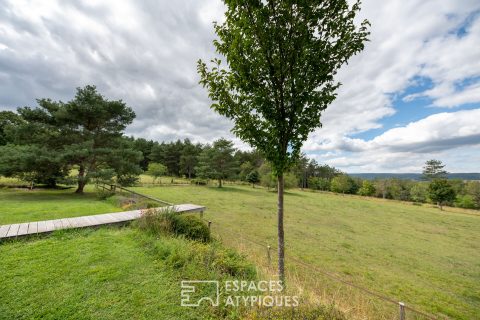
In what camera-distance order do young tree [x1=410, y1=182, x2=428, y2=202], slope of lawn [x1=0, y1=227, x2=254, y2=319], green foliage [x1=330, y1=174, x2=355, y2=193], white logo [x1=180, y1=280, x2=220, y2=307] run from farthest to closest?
green foliage [x1=330, y1=174, x2=355, y2=193], young tree [x1=410, y1=182, x2=428, y2=202], white logo [x1=180, y1=280, x2=220, y2=307], slope of lawn [x1=0, y1=227, x2=254, y2=319]

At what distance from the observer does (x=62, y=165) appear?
14641 millimetres

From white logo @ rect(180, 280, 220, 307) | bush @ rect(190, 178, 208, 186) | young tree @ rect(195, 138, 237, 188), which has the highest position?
young tree @ rect(195, 138, 237, 188)

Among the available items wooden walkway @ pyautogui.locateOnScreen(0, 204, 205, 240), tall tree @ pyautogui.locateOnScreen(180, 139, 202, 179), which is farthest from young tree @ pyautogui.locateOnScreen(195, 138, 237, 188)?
wooden walkway @ pyautogui.locateOnScreen(0, 204, 205, 240)

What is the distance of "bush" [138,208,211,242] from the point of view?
6246mm

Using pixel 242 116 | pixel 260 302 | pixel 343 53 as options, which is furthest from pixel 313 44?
pixel 260 302

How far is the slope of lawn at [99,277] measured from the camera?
2924mm

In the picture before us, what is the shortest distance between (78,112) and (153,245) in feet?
48.4

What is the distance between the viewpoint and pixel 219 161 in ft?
131

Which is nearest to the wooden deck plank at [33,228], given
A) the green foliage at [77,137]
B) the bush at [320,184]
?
the green foliage at [77,137]

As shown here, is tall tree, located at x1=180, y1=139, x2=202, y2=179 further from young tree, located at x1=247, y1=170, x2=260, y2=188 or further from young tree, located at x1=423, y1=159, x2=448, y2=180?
young tree, located at x1=423, y1=159, x2=448, y2=180

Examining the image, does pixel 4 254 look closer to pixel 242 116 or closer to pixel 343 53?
pixel 242 116

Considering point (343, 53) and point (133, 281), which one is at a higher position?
A: point (343, 53)

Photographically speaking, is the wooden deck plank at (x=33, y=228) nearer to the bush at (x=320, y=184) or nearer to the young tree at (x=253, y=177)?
the young tree at (x=253, y=177)

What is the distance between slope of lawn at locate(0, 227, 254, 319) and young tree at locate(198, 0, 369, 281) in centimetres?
268
